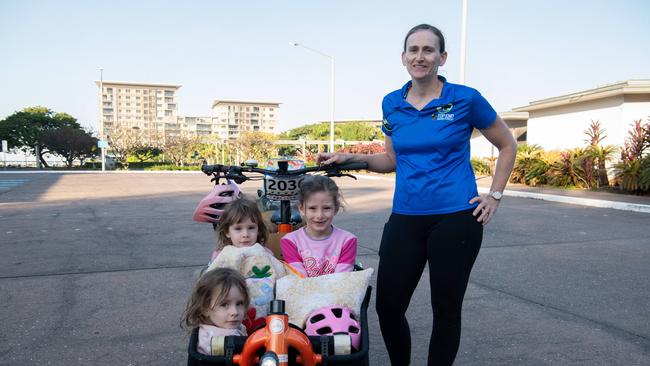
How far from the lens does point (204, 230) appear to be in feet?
28.2

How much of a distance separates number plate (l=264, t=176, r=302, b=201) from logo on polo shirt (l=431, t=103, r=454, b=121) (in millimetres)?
1071

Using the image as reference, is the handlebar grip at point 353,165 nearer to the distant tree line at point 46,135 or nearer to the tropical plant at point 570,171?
the tropical plant at point 570,171

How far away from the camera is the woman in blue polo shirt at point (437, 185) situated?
7.86ft

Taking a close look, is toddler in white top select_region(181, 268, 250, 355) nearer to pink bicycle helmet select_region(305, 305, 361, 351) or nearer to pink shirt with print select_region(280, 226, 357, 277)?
pink bicycle helmet select_region(305, 305, 361, 351)

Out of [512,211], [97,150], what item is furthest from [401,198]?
[97,150]

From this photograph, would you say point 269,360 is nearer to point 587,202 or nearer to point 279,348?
point 279,348

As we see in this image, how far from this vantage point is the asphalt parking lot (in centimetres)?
345

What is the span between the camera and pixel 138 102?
443 feet

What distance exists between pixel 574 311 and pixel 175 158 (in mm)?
50169

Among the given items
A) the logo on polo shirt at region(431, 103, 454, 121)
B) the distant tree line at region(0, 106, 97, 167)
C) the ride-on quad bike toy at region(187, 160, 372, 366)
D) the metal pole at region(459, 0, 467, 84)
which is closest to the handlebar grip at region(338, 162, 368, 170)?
the logo on polo shirt at region(431, 103, 454, 121)

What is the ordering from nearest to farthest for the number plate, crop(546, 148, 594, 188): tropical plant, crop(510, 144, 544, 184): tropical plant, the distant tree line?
the number plate → crop(546, 148, 594, 188): tropical plant → crop(510, 144, 544, 184): tropical plant → the distant tree line

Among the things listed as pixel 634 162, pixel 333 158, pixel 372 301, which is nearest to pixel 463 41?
pixel 634 162

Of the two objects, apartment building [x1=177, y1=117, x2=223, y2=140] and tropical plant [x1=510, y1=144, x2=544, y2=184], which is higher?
apartment building [x1=177, y1=117, x2=223, y2=140]

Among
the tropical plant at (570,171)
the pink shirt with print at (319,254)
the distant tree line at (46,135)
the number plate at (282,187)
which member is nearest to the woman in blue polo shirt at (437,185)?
the pink shirt with print at (319,254)
